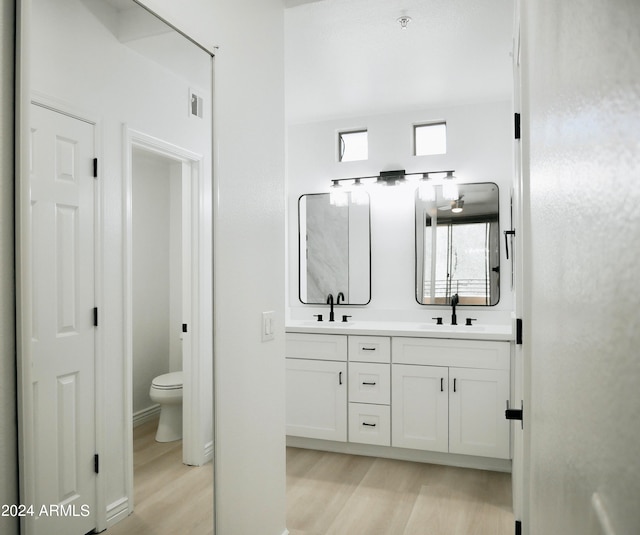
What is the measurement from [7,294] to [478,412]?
2.83 metres

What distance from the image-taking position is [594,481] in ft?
0.93

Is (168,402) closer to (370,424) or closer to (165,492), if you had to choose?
(165,492)

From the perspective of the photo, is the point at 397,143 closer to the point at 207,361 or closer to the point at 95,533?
the point at 207,361

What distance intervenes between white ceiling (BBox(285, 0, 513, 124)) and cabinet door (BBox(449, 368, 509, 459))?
6.33 feet

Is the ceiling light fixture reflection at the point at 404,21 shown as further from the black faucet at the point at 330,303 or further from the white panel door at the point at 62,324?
the black faucet at the point at 330,303

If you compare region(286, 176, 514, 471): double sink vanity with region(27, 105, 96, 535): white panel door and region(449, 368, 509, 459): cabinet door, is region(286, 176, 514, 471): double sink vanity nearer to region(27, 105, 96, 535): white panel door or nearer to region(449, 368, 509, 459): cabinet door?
region(449, 368, 509, 459): cabinet door

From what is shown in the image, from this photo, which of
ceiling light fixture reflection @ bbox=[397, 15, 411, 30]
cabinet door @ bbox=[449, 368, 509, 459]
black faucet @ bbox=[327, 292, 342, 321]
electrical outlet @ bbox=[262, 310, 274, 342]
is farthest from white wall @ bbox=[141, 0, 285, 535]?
black faucet @ bbox=[327, 292, 342, 321]

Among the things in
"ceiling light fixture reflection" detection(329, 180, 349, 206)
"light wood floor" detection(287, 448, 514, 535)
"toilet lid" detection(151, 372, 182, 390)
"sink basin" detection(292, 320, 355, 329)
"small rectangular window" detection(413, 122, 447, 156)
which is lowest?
"light wood floor" detection(287, 448, 514, 535)

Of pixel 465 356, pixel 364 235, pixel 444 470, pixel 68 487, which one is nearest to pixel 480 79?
pixel 364 235

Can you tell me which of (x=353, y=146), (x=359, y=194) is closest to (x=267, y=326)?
(x=359, y=194)

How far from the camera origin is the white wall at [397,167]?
3658 millimetres

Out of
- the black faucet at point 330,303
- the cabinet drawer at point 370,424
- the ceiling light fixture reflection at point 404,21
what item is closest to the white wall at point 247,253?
the ceiling light fixture reflection at point 404,21

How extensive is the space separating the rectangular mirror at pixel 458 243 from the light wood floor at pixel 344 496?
1274 millimetres

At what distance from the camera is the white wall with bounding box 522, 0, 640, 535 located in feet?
0.69
